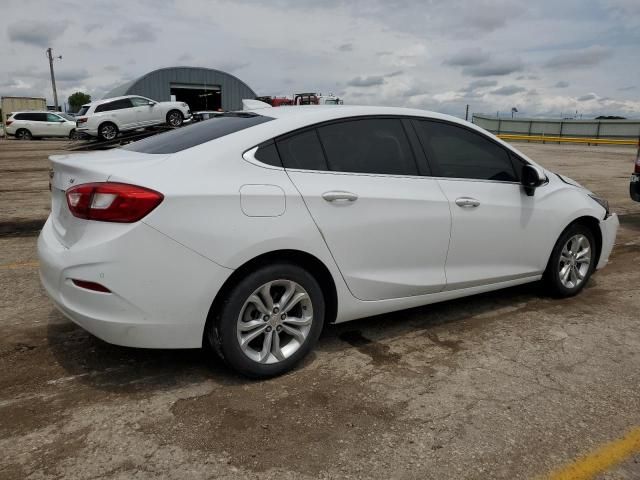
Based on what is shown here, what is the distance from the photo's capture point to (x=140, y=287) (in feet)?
8.70

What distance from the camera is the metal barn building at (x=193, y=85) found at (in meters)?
44.8

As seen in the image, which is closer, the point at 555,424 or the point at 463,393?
the point at 555,424

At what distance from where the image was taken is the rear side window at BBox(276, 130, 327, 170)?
3100 mm

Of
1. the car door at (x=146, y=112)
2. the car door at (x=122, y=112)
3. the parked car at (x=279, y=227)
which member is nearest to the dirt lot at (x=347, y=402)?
the parked car at (x=279, y=227)

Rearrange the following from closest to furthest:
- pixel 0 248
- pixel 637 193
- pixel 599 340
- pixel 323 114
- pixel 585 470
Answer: pixel 585 470 → pixel 323 114 → pixel 599 340 → pixel 0 248 → pixel 637 193

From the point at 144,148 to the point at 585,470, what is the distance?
2.89 m

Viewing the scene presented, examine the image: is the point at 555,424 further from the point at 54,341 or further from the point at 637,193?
the point at 637,193

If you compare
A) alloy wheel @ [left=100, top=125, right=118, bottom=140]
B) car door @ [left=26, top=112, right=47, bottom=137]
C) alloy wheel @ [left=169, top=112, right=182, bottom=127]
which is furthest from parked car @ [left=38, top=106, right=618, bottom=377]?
car door @ [left=26, top=112, right=47, bottom=137]

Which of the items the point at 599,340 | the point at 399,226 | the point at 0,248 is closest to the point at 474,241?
the point at 399,226

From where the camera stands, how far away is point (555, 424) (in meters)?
2.70

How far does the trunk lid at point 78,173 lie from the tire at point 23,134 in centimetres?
3001

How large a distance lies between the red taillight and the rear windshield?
1.46 feet

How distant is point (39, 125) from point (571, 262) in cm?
3038

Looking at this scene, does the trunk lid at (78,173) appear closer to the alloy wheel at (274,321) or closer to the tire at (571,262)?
the alloy wheel at (274,321)
